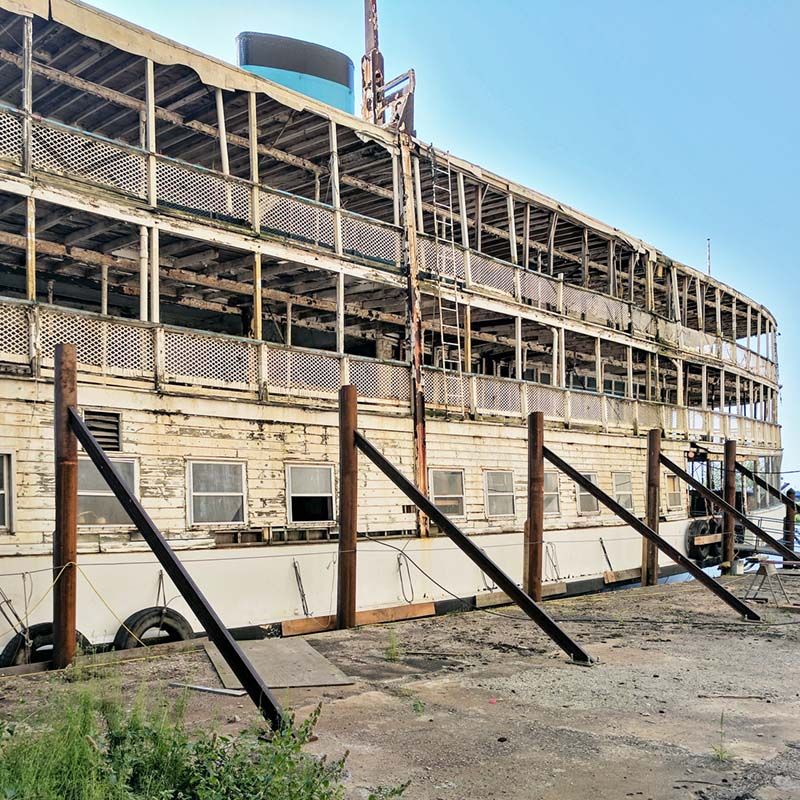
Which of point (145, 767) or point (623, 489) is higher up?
point (623, 489)

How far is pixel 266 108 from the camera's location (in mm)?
17406

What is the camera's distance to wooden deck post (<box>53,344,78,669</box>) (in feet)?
33.7

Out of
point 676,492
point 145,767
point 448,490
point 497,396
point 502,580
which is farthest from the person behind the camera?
point 676,492

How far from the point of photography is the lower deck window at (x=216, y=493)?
48.7 feet

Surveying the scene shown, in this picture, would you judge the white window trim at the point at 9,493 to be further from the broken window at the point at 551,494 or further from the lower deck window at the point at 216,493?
the broken window at the point at 551,494

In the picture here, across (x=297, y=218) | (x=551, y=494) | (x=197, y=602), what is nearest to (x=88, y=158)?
(x=297, y=218)

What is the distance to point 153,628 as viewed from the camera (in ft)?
43.1

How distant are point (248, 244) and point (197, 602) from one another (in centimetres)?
912

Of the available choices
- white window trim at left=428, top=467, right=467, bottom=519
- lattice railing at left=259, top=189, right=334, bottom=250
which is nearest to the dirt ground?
white window trim at left=428, top=467, right=467, bottom=519

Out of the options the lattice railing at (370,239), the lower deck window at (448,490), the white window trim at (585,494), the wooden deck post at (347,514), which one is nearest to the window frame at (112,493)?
the wooden deck post at (347,514)

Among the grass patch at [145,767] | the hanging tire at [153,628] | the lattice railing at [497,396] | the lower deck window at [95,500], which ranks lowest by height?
the hanging tire at [153,628]

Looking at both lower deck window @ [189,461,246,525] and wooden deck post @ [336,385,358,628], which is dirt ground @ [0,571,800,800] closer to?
wooden deck post @ [336,385,358,628]

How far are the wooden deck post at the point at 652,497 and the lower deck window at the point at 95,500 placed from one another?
41.0ft

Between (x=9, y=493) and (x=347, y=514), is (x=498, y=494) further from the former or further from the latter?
(x=9, y=493)
